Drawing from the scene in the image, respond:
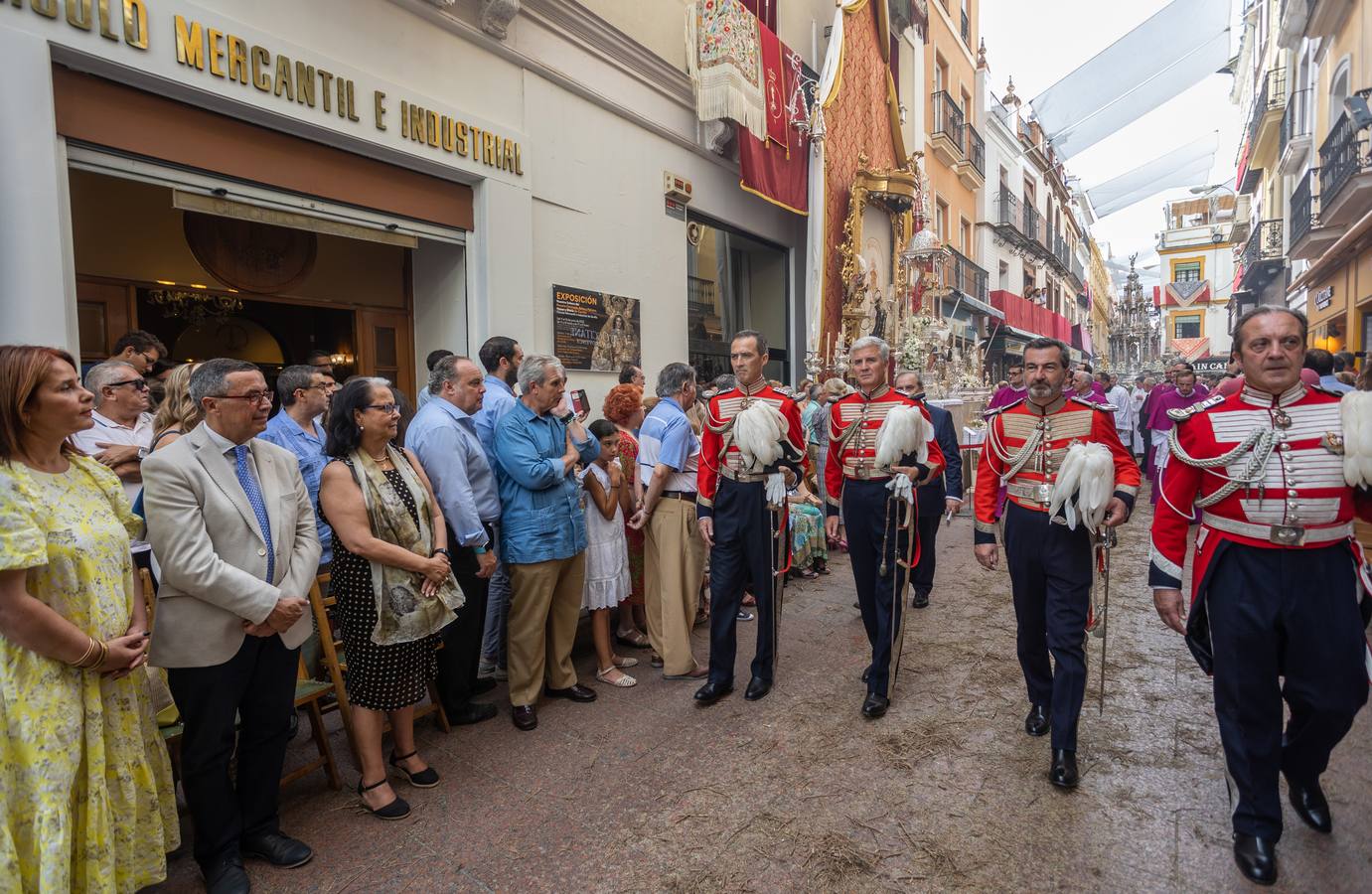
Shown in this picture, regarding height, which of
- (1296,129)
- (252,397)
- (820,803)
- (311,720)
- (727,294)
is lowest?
(820,803)

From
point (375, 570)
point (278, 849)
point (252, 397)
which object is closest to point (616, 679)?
point (375, 570)

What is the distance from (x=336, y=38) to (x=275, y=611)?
172 inches

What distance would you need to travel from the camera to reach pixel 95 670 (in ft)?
7.14

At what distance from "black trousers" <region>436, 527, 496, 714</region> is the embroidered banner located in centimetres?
643

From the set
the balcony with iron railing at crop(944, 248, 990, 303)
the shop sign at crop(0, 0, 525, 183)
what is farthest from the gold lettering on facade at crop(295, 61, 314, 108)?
the balcony with iron railing at crop(944, 248, 990, 303)

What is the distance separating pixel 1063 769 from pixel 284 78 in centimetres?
591

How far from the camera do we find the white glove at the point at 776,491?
402 centimetres

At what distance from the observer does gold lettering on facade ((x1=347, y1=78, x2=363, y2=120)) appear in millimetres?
5143

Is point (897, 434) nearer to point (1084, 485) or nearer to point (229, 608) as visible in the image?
point (1084, 485)

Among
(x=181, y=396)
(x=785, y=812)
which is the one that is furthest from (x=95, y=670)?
(x=785, y=812)

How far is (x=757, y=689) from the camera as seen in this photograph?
13.4 ft

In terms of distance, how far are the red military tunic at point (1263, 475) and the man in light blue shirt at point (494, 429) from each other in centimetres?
333

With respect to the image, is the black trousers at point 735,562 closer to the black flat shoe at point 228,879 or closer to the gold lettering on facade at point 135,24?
the black flat shoe at point 228,879

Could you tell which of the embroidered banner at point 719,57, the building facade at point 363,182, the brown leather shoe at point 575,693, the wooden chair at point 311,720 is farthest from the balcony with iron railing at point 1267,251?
the wooden chair at point 311,720
